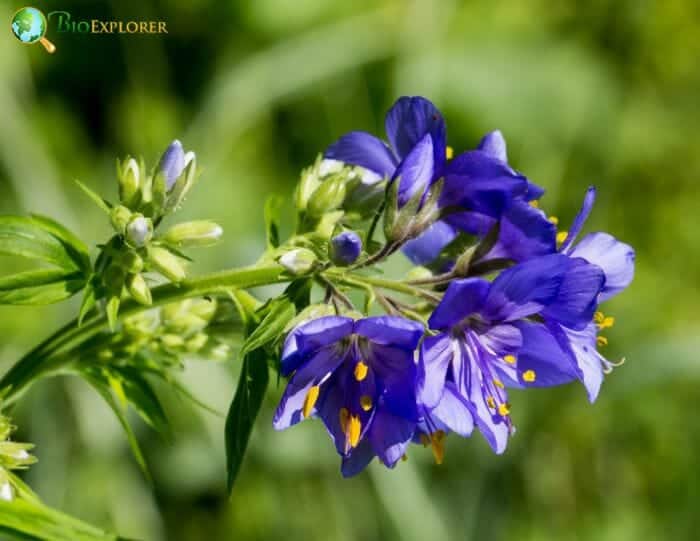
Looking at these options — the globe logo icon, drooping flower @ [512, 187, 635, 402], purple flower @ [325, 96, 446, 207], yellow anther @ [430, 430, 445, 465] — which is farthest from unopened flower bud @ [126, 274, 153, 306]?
the globe logo icon

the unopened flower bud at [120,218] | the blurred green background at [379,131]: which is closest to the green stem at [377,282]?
the unopened flower bud at [120,218]

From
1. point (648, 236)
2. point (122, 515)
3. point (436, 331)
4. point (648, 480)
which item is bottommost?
point (648, 480)

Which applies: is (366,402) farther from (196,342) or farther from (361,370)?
(196,342)

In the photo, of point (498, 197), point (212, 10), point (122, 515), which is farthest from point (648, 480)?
point (498, 197)

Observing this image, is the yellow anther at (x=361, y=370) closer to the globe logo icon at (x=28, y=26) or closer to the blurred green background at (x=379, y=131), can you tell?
the globe logo icon at (x=28, y=26)

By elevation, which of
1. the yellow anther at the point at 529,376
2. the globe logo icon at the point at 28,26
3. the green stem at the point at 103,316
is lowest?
the yellow anther at the point at 529,376

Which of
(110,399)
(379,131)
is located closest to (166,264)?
(110,399)

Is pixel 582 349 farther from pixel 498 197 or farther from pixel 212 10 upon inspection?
pixel 212 10
